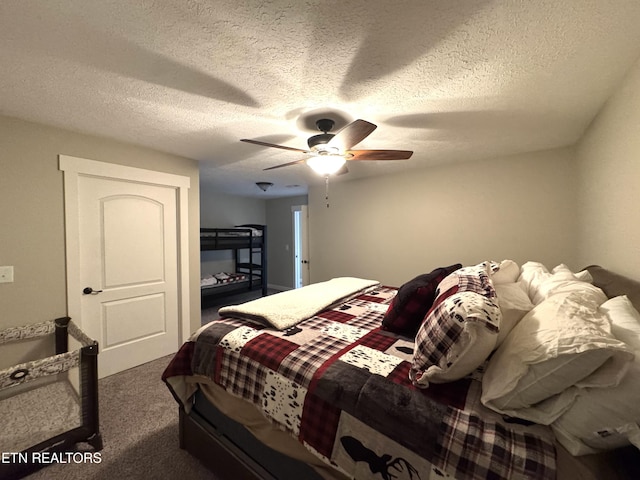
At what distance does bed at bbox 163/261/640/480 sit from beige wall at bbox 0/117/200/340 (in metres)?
1.48

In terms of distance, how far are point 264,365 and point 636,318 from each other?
4.97ft

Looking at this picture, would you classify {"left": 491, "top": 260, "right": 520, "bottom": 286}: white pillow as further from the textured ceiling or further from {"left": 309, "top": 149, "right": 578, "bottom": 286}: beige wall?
{"left": 309, "top": 149, "right": 578, "bottom": 286}: beige wall

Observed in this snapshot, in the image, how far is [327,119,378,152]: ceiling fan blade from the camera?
1.49m

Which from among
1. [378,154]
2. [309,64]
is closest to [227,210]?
[378,154]

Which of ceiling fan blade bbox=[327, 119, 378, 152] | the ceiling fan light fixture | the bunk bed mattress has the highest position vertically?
ceiling fan blade bbox=[327, 119, 378, 152]

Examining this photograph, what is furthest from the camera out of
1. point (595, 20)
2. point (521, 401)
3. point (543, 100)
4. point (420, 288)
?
point (543, 100)

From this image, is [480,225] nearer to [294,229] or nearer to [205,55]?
[205,55]

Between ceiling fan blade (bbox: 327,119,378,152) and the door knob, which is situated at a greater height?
ceiling fan blade (bbox: 327,119,378,152)

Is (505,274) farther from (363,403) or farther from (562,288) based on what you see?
(363,403)

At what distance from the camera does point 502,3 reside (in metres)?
0.97

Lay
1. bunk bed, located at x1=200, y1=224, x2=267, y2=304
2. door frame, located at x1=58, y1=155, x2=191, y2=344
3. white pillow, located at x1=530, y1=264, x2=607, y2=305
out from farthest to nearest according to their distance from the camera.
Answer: bunk bed, located at x1=200, y1=224, x2=267, y2=304 → door frame, located at x1=58, y1=155, x2=191, y2=344 → white pillow, located at x1=530, y1=264, x2=607, y2=305

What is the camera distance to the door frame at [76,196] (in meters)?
2.15

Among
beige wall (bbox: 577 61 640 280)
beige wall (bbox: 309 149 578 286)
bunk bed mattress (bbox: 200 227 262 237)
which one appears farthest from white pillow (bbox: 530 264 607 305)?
bunk bed mattress (bbox: 200 227 262 237)

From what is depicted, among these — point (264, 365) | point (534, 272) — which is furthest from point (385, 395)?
point (534, 272)
